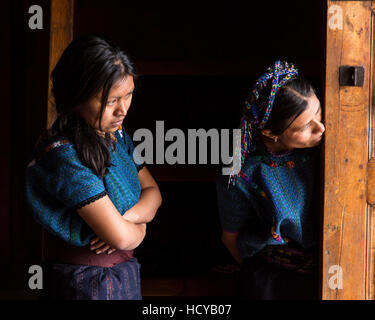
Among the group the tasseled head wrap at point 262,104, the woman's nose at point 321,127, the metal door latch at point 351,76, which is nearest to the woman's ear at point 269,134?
the tasseled head wrap at point 262,104

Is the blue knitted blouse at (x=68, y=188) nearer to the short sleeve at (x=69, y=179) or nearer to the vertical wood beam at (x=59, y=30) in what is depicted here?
the short sleeve at (x=69, y=179)

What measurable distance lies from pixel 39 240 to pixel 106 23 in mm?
1158

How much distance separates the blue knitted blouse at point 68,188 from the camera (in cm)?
114

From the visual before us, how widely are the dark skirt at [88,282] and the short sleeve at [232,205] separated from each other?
378mm

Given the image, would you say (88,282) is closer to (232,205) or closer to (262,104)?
(232,205)

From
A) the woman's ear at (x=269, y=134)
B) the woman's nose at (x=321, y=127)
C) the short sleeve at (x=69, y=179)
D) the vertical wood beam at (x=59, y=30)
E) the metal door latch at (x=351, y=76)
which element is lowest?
the short sleeve at (x=69, y=179)

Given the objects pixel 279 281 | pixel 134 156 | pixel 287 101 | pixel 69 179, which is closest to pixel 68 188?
pixel 69 179

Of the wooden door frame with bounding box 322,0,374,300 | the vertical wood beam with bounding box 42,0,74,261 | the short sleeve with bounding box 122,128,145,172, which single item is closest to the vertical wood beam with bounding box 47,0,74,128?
the vertical wood beam with bounding box 42,0,74,261

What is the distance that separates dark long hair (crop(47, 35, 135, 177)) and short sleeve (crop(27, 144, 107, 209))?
0.03 metres

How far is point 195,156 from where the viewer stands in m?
1.91

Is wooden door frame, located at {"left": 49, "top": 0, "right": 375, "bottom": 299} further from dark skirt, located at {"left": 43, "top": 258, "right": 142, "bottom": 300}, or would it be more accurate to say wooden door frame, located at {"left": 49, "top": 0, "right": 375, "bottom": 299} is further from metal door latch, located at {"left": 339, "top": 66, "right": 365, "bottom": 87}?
dark skirt, located at {"left": 43, "top": 258, "right": 142, "bottom": 300}

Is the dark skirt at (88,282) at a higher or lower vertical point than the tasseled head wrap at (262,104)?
lower

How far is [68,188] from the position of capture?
1.14 m

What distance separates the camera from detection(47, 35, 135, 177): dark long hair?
44.5 inches
